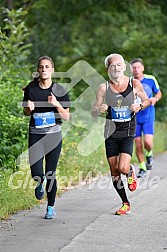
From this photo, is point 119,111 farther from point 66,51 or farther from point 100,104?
point 66,51

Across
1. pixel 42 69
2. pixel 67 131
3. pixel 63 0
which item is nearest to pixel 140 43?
pixel 63 0

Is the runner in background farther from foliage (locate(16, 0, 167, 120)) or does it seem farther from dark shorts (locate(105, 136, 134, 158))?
foliage (locate(16, 0, 167, 120))

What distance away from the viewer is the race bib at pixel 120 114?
398 inches

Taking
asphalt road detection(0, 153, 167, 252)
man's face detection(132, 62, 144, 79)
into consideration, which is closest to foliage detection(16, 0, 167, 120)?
man's face detection(132, 62, 144, 79)

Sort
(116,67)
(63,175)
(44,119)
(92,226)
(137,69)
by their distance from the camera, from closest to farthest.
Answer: (92,226) < (44,119) < (116,67) < (63,175) < (137,69)

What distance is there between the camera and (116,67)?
10.0 meters

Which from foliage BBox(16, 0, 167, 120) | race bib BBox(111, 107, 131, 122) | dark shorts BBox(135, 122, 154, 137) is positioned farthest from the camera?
foliage BBox(16, 0, 167, 120)

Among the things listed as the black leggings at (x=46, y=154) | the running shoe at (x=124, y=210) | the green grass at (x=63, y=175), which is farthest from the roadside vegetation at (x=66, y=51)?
the running shoe at (x=124, y=210)

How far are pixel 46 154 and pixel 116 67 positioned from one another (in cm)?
140

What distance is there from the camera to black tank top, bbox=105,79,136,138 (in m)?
10.1

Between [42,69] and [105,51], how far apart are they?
17721mm

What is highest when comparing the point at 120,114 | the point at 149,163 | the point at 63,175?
the point at 120,114

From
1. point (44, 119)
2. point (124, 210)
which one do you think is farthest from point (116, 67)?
point (124, 210)

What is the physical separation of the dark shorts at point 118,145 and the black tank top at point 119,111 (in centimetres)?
5
